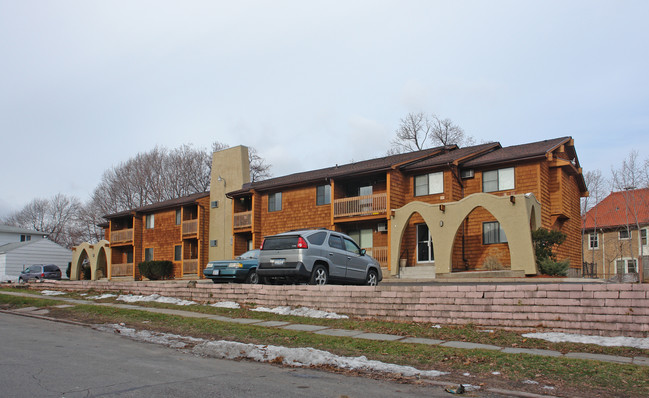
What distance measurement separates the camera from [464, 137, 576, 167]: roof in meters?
23.5

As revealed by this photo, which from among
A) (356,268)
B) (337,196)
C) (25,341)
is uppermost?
(337,196)

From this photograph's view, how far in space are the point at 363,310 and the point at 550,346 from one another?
4.51 metres

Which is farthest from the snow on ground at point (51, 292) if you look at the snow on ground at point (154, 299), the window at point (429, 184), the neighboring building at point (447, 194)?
the window at point (429, 184)

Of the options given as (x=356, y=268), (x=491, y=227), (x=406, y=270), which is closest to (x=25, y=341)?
(x=356, y=268)

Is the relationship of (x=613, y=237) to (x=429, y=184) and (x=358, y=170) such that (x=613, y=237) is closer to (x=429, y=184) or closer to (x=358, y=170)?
(x=429, y=184)

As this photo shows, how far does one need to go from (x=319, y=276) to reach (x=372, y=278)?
8.60 feet

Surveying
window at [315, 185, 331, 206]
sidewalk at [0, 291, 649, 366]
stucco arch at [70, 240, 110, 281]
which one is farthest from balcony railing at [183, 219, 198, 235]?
sidewalk at [0, 291, 649, 366]

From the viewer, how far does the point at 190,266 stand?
38062 millimetres

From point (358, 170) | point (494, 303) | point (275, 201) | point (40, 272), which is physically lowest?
point (40, 272)

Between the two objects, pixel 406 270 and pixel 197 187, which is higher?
pixel 197 187

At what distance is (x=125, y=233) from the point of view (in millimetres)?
43500

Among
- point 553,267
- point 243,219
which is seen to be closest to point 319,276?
point 553,267

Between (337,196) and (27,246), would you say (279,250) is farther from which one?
(27,246)

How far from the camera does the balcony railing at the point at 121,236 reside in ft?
141
